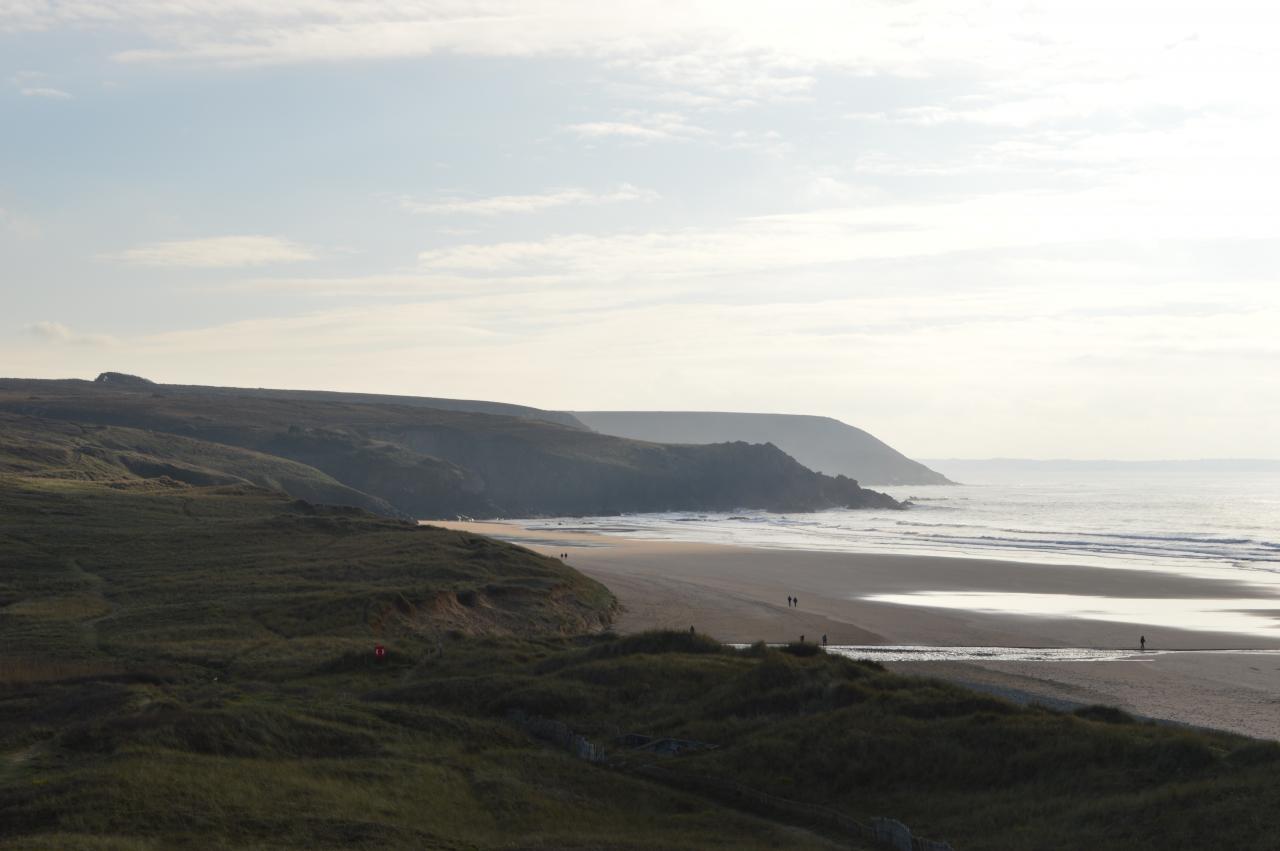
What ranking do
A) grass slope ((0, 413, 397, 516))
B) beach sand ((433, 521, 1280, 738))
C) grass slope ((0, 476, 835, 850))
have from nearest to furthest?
grass slope ((0, 476, 835, 850))
beach sand ((433, 521, 1280, 738))
grass slope ((0, 413, 397, 516))

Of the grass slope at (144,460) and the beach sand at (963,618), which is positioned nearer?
the beach sand at (963,618)

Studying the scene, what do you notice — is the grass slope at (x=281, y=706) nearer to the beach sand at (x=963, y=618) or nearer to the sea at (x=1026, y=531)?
the beach sand at (x=963, y=618)

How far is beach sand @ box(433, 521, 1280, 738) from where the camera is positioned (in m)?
45.7

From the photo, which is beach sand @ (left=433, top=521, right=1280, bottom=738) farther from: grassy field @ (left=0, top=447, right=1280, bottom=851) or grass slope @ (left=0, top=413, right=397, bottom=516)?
grass slope @ (left=0, top=413, right=397, bottom=516)

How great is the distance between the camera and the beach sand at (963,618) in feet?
150

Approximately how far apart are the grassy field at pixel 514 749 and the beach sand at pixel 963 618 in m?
11.4

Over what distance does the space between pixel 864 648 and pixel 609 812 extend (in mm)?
32972

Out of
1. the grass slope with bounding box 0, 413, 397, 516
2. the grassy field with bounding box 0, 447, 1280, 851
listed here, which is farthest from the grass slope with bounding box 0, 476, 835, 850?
the grass slope with bounding box 0, 413, 397, 516

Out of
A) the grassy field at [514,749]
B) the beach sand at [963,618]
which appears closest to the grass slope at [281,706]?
the grassy field at [514,749]

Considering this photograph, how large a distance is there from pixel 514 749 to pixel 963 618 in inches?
1643

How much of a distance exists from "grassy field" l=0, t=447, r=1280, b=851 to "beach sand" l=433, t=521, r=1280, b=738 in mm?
11410

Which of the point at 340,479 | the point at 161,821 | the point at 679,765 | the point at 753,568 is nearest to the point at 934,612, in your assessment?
the point at 753,568

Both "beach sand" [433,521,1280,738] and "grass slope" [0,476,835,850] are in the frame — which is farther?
"beach sand" [433,521,1280,738]

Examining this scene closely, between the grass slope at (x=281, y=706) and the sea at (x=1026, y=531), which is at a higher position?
the sea at (x=1026, y=531)
